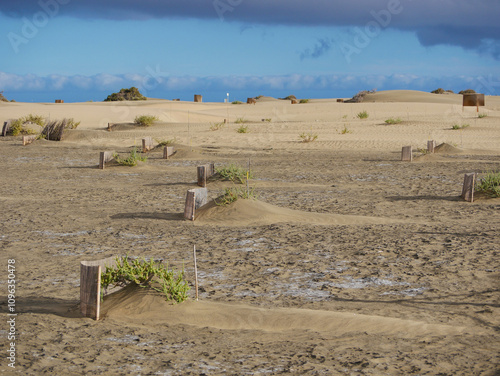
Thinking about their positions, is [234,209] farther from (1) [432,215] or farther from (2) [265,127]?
(2) [265,127]

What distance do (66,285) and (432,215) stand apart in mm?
5632

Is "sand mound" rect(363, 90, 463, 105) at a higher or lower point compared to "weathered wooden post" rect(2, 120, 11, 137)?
higher

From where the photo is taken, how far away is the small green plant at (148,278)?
16.9 feet

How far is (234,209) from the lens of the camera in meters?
9.24

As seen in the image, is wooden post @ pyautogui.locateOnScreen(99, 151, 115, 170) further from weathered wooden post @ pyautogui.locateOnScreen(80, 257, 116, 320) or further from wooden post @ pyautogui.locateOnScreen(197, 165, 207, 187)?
weathered wooden post @ pyautogui.locateOnScreen(80, 257, 116, 320)

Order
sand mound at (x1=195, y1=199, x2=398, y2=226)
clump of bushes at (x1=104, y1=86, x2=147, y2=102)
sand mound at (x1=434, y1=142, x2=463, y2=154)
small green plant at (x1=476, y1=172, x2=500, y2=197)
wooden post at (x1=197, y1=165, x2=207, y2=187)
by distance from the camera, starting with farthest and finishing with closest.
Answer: clump of bushes at (x1=104, y1=86, x2=147, y2=102) → sand mound at (x1=434, y1=142, x2=463, y2=154) → wooden post at (x1=197, y1=165, x2=207, y2=187) → small green plant at (x1=476, y1=172, x2=500, y2=197) → sand mound at (x1=195, y1=199, x2=398, y2=226)


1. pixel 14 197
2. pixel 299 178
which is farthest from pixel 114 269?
pixel 299 178

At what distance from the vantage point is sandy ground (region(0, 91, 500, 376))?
4.21m

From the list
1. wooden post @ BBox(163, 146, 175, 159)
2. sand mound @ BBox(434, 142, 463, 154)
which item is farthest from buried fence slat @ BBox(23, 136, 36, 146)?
sand mound @ BBox(434, 142, 463, 154)

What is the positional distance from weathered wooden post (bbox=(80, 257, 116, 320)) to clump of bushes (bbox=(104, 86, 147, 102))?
56.0m

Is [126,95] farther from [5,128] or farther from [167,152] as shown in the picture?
[167,152]

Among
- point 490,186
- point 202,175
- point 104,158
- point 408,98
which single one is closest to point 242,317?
point 490,186

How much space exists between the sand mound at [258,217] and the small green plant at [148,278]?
11.7 feet

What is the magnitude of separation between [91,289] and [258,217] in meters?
4.36
